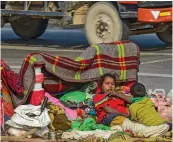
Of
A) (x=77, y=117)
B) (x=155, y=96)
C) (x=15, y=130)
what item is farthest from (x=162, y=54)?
(x=15, y=130)

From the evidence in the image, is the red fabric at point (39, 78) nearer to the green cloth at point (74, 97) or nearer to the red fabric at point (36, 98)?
the red fabric at point (36, 98)

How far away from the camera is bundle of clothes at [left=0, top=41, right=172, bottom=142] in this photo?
20.2ft

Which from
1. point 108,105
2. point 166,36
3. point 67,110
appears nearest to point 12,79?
point 67,110

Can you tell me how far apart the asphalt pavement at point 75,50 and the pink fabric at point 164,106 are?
181 cm

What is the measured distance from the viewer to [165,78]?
34.7ft

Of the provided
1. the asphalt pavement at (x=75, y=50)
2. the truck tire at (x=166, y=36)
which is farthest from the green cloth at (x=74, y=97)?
the truck tire at (x=166, y=36)

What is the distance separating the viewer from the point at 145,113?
21.1ft

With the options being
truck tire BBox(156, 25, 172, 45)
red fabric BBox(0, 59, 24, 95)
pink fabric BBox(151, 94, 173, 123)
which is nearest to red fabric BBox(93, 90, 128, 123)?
pink fabric BBox(151, 94, 173, 123)

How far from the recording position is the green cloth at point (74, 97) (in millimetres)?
7281

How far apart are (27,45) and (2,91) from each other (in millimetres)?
9131

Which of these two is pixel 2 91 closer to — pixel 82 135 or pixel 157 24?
pixel 82 135

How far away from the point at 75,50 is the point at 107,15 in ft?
3.99

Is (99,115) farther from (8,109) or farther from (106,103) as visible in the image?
(8,109)

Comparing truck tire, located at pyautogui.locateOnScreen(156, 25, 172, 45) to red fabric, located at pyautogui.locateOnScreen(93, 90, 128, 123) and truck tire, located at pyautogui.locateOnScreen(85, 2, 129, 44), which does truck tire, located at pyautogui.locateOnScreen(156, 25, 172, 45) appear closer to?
truck tire, located at pyautogui.locateOnScreen(85, 2, 129, 44)
